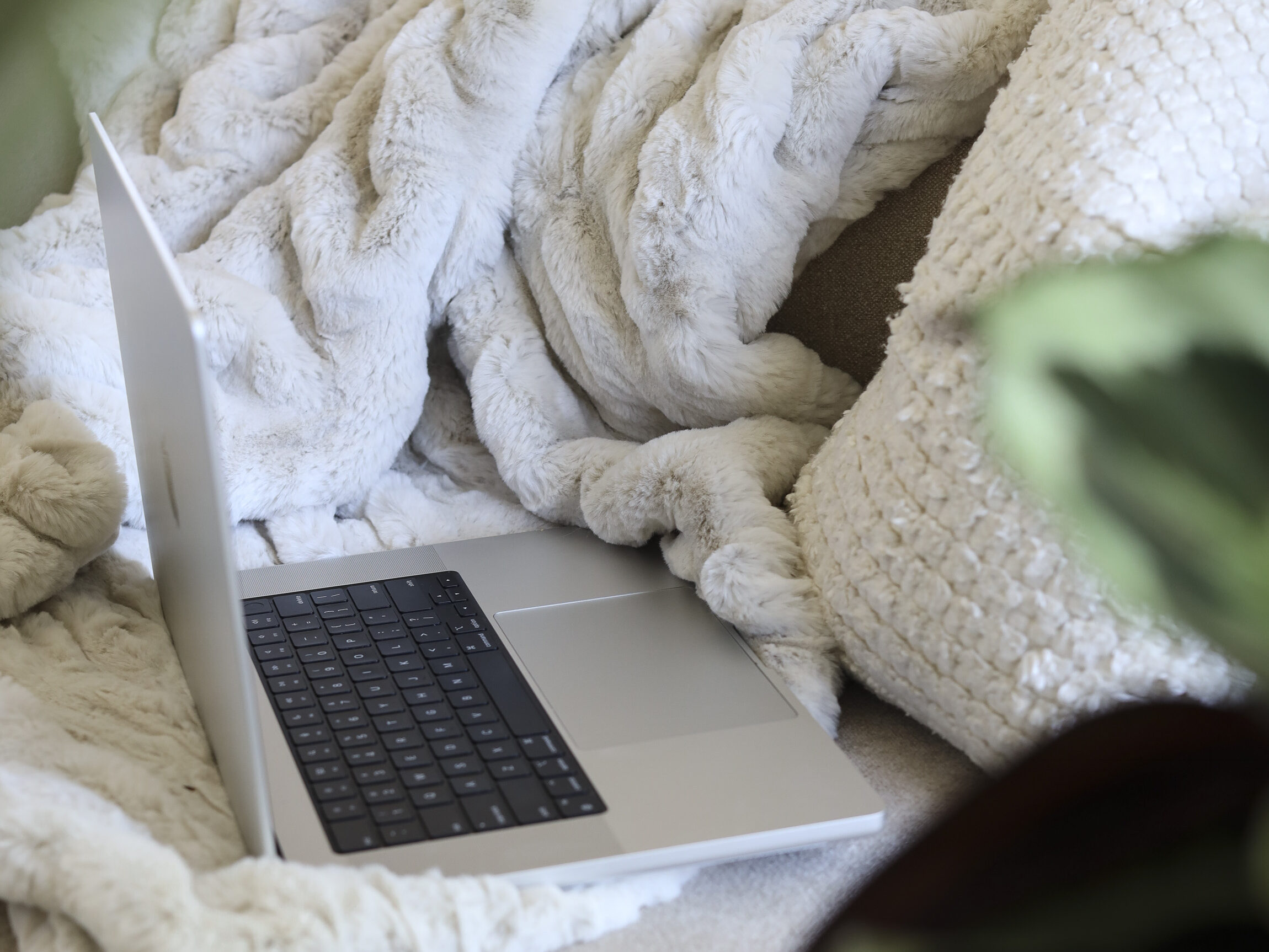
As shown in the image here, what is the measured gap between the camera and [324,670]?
2.02 feet

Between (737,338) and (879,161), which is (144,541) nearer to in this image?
(737,338)

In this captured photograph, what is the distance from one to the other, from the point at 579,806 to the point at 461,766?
6 centimetres

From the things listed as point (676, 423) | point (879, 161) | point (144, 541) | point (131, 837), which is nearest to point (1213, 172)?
point (879, 161)

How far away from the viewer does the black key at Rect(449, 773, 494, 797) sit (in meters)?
0.52

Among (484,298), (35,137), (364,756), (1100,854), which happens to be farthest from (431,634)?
(35,137)

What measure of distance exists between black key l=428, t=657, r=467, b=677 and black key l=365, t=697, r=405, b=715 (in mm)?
33

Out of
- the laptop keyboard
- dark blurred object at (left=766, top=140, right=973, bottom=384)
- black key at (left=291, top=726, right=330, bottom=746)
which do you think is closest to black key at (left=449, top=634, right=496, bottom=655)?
the laptop keyboard

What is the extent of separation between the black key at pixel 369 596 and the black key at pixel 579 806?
0.21 meters

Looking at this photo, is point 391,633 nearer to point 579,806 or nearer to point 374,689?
point 374,689

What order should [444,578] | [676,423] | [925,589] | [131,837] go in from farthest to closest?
[676,423] < [444,578] < [925,589] < [131,837]

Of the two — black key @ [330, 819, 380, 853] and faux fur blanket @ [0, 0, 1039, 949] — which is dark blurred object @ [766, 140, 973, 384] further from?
black key @ [330, 819, 380, 853]

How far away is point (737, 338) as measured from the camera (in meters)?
0.78

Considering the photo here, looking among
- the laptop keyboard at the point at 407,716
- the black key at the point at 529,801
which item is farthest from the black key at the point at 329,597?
the black key at the point at 529,801

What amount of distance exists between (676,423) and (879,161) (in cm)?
24
